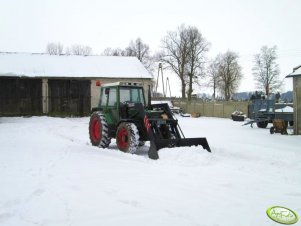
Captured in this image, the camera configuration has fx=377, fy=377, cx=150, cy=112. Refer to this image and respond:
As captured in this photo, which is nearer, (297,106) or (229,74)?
(297,106)

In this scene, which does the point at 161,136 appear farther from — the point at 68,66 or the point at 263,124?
the point at 68,66

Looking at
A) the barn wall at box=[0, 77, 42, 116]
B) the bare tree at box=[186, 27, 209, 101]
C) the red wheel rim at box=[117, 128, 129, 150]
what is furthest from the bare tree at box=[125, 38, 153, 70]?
the red wheel rim at box=[117, 128, 129, 150]

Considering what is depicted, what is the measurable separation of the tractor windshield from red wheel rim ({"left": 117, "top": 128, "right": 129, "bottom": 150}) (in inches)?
46.9

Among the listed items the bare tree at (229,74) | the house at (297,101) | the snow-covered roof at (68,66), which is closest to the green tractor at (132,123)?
the house at (297,101)

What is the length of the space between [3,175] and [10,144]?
199 inches

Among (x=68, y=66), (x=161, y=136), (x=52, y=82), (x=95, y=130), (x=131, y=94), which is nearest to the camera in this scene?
(x=161, y=136)

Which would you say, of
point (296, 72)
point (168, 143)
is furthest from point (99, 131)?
point (296, 72)

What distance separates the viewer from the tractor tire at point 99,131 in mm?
11383

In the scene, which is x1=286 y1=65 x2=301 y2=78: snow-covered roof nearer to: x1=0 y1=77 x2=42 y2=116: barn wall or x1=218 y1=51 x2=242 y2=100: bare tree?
x1=0 y1=77 x2=42 y2=116: barn wall

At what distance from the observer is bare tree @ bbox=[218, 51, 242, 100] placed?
56.8 metres

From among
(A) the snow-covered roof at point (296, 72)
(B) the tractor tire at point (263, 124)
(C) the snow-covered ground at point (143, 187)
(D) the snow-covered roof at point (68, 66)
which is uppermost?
(D) the snow-covered roof at point (68, 66)

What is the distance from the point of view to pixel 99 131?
38.9 ft

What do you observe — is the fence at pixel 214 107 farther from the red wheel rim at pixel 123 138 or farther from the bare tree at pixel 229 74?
the red wheel rim at pixel 123 138

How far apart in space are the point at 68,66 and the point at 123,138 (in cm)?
2127
